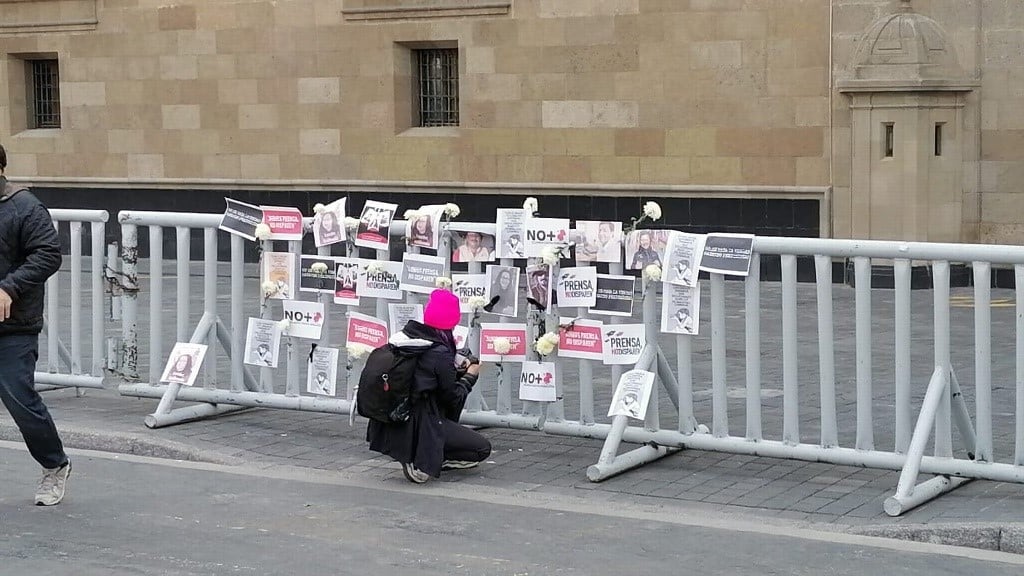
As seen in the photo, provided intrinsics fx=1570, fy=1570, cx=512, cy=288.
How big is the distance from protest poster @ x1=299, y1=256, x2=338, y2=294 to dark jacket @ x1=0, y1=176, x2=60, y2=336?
2.03 m

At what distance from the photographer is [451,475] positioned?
859cm

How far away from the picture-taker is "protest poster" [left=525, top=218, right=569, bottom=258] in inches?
346

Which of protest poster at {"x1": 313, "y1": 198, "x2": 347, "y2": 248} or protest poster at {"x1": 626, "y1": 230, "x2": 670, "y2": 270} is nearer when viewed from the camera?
protest poster at {"x1": 626, "y1": 230, "x2": 670, "y2": 270}

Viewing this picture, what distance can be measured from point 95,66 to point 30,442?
1503 cm

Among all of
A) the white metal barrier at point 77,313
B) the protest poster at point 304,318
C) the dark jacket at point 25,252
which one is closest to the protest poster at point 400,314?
the protest poster at point 304,318

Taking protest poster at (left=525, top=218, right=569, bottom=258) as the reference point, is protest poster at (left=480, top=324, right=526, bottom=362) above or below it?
below

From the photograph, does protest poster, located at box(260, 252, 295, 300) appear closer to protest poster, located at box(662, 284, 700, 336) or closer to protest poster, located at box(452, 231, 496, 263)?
protest poster, located at box(452, 231, 496, 263)

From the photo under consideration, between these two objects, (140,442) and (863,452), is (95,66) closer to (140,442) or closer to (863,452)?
(140,442)

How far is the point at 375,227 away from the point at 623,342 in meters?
1.73

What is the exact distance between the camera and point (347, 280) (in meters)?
9.50

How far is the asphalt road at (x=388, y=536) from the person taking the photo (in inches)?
263

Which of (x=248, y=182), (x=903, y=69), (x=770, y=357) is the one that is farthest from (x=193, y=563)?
(x=248, y=182)

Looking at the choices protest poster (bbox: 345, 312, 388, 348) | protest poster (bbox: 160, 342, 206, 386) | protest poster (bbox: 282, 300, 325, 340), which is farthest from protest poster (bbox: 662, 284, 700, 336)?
protest poster (bbox: 160, 342, 206, 386)

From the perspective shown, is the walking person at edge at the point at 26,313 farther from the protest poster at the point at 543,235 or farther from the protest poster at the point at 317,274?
the protest poster at the point at 543,235
